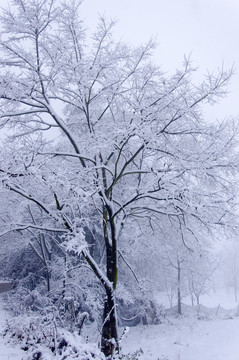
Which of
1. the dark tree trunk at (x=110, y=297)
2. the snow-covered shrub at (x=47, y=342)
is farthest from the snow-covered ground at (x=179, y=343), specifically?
the dark tree trunk at (x=110, y=297)

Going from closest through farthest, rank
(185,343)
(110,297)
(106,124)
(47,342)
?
1. (47,342)
2. (110,297)
3. (106,124)
4. (185,343)

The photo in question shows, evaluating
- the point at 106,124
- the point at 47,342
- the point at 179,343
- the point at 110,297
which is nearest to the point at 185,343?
the point at 179,343

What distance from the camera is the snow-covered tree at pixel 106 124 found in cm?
635

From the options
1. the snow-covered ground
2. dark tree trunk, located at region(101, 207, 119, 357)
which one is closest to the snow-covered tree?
dark tree trunk, located at region(101, 207, 119, 357)

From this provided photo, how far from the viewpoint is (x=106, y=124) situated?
7.75m

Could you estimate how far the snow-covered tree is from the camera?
635 centimetres

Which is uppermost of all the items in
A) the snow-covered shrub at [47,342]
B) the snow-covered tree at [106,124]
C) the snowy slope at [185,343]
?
the snow-covered tree at [106,124]

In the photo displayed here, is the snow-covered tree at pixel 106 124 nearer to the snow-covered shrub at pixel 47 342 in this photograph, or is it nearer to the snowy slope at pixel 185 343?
the snow-covered shrub at pixel 47 342

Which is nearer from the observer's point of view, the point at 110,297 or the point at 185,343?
the point at 110,297

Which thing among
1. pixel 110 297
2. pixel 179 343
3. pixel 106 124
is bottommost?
pixel 179 343

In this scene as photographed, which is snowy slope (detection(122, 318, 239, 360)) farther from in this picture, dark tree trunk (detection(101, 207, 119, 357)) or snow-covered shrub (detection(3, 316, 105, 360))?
snow-covered shrub (detection(3, 316, 105, 360))

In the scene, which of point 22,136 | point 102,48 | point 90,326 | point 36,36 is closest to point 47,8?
point 36,36

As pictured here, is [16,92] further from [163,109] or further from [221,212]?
[221,212]

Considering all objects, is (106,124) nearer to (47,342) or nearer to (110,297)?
(110,297)
